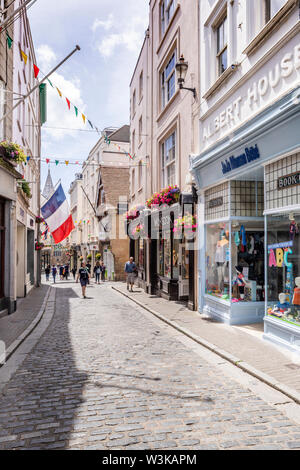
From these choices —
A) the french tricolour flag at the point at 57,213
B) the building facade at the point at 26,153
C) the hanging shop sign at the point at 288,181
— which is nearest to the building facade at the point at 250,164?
the hanging shop sign at the point at 288,181

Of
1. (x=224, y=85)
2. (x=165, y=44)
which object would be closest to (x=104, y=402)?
(x=224, y=85)

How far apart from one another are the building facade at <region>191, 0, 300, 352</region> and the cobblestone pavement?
2.37m

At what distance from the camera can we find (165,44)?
49.6ft

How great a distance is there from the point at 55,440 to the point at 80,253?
4515cm

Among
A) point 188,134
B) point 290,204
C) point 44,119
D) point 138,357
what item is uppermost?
point 44,119

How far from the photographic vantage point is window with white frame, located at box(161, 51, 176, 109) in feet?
47.7

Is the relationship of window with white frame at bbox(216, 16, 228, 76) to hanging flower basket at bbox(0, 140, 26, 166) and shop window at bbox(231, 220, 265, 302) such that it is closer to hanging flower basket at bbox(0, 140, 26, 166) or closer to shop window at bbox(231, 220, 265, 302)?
shop window at bbox(231, 220, 265, 302)

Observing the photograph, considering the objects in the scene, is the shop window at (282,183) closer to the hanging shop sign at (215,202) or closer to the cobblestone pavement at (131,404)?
the hanging shop sign at (215,202)

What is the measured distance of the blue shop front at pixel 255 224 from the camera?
6.84 meters

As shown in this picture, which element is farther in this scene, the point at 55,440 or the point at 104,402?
the point at 104,402

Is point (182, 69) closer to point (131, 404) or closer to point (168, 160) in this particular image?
point (168, 160)

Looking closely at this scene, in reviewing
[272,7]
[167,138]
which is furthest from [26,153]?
[272,7]
